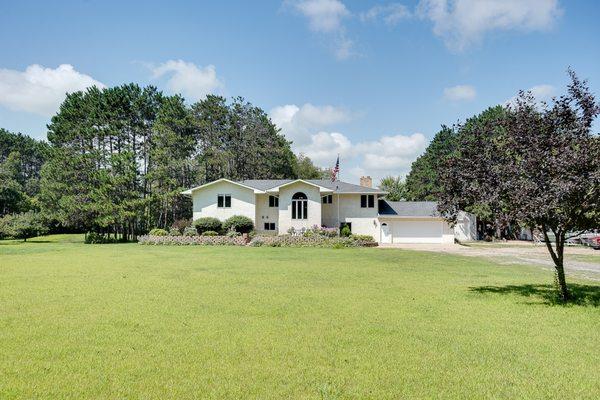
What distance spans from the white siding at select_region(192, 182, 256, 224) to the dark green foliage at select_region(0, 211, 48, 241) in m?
17.9

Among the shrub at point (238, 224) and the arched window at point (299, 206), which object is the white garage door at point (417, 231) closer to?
the arched window at point (299, 206)

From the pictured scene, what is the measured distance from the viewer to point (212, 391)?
17.3 feet

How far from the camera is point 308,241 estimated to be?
34.1 m

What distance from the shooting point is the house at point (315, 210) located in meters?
38.6

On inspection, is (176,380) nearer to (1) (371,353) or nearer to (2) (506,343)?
(1) (371,353)

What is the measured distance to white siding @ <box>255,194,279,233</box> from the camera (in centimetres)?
4075

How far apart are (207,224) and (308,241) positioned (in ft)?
32.8

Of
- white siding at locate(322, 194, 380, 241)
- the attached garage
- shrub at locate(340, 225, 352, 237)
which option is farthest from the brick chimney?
shrub at locate(340, 225, 352, 237)

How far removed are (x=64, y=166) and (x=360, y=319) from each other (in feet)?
144

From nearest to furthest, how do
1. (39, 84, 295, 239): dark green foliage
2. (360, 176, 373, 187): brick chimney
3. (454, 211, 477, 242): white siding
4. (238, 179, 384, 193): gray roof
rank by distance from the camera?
1. (238, 179, 384, 193): gray roof
2. (39, 84, 295, 239): dark green foliage
3. (360, 176, 373, 187): brick chimney
4. (454, 211, 477, 242): white siding

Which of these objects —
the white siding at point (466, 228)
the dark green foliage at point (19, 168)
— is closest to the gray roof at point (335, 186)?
the white siding at point (466, 228)

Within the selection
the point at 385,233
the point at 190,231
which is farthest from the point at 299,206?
the point at 190,231

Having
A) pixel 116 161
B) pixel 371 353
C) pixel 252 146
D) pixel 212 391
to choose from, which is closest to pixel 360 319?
pixel 371 353

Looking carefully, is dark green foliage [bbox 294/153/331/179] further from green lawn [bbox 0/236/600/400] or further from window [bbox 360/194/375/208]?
green lawn [bbox 0/236/600/400]
